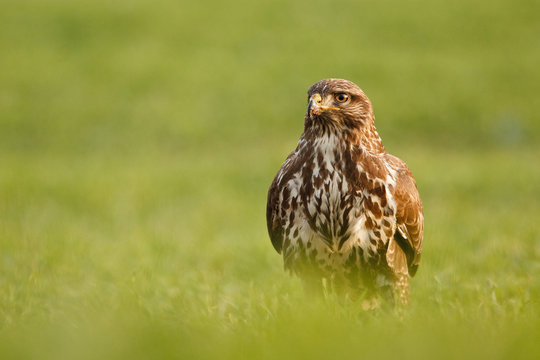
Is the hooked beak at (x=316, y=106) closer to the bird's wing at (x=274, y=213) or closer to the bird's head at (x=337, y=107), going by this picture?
the bird's head at (x=337, y=107)

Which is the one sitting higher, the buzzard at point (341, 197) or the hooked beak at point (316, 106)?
the hooked beak at point (316, 106)

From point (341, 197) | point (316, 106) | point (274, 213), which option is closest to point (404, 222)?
point (341, 197)

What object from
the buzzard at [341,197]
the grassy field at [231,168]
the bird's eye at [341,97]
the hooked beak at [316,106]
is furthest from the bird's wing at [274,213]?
the bird's eye at [341,97]

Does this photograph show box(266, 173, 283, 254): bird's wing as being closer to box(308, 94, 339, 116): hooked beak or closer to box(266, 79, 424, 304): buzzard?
box(266, 79, 424, 304): buzzard

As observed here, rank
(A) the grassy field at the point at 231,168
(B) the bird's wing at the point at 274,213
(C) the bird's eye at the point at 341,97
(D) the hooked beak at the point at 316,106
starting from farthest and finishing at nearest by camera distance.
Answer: (B) the bird's wing at the point at 274,213
(C) the bird's eye at the point at 341,97
(D) the hooked beak at the point at 316,106
(A) the grassy field at the point at 231,168

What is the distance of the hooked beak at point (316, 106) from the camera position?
169 inches

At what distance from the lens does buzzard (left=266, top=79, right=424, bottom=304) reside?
4359 millimetres

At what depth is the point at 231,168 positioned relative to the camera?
12445 millimetres

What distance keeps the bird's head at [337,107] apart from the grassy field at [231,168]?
119cm

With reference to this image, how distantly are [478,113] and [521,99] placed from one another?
4.83ft

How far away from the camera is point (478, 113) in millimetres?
17312

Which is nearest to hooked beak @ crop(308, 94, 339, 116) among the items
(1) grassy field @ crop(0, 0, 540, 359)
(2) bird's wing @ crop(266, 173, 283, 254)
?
(2) bird's wing @ crop(266, 173, 283, 254)

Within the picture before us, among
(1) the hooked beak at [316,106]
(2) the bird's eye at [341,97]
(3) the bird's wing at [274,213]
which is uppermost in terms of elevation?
(2) the bird's eye at [341,97]

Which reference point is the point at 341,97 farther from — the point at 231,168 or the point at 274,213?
the point at 231,168
